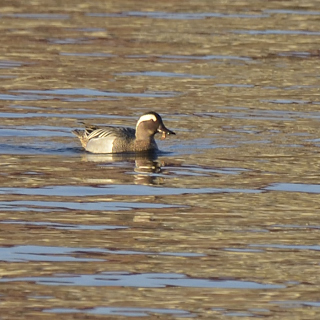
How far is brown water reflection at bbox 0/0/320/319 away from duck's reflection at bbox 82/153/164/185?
0.05 meters

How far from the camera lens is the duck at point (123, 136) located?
49.3 ft

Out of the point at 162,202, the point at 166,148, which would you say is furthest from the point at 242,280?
the point at 166,148

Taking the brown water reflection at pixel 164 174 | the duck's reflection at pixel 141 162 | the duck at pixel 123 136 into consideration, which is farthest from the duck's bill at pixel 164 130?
the duck's reflection at pixel 141 162

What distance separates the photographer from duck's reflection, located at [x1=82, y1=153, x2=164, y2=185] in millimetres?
12945

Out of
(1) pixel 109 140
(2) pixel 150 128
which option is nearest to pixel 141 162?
(1) pixel 109 140

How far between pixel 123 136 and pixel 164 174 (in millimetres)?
1958

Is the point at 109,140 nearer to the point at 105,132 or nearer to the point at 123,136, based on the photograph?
the point at 105,132

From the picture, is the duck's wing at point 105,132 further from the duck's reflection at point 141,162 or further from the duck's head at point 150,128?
the duck's reflection at point 141,162

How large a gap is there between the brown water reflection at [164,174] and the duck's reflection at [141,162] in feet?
0.15

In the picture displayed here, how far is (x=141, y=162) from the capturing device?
1453 cm

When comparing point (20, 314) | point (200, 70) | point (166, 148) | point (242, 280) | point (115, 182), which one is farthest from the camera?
point (200, 70)

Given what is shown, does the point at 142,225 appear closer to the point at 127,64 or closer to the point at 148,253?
the point at 148,253

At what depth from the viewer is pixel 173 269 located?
8.80 metres

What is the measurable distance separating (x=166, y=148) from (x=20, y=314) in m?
8.06
